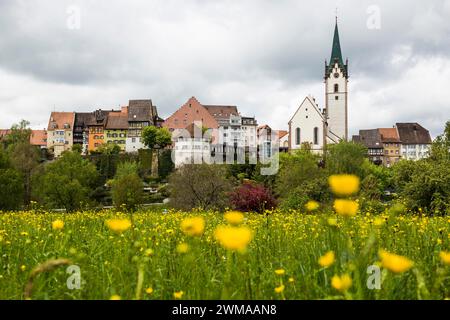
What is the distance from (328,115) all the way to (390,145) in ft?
94.7

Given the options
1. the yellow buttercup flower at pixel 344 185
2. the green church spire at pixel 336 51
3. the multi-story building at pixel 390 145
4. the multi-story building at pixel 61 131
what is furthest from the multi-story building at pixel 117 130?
the yellow buttercup flower at pixel 344 185

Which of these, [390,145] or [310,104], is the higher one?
[310,104]

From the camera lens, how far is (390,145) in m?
115

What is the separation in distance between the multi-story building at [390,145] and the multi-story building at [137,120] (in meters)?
52.8

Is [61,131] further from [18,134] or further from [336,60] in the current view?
[336,60]

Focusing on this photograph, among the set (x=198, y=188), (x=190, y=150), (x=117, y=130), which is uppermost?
(x=117, y=130)

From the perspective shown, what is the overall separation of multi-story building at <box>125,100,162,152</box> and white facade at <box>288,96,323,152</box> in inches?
1247

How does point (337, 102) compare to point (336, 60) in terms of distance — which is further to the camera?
point (336, 60)

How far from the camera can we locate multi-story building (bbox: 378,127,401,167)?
376ft

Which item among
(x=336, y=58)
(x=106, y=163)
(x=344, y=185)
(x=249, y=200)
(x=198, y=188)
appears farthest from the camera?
(x=336, y=58)

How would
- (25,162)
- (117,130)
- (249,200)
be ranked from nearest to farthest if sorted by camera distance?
(249,200) → (25,162) → (117,130)

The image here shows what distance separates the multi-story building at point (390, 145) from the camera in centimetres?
11463

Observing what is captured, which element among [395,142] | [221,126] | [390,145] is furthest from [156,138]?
[395,142]
